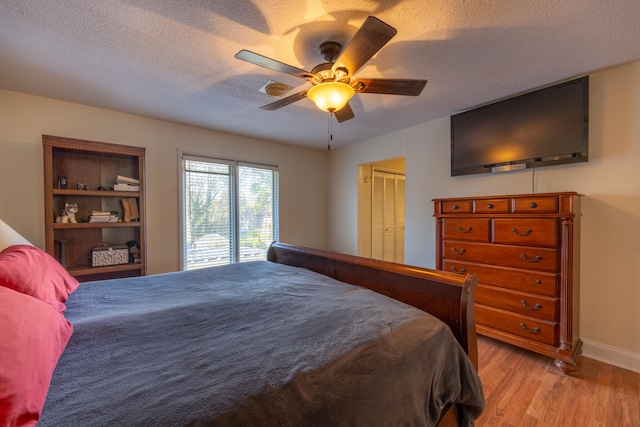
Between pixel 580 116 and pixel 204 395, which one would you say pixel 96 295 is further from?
pixel 580 116

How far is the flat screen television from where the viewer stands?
2217 mm

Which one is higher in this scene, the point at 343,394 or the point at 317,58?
the point at 317,58

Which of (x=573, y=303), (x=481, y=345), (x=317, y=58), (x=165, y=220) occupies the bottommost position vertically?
(x=481, y=345)

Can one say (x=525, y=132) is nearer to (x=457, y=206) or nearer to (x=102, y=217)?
(x=457, y=206)

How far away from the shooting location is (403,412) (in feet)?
3.16

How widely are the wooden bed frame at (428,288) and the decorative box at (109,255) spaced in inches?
90.9

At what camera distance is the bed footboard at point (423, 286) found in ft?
4.27

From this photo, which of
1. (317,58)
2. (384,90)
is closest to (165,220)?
(317,58)

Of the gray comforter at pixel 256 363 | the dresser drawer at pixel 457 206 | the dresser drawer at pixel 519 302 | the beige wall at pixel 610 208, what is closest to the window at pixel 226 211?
the gray comforter at pixel 256 363

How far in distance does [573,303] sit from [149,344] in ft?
9.52

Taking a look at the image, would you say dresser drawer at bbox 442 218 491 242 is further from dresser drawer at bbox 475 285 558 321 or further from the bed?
the bed

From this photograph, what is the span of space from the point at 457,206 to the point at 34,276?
3052mm

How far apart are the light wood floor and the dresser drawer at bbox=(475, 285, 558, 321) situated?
409 millimetres

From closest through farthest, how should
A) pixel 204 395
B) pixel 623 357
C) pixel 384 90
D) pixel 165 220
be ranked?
pixel 204 395 < pixel 384 90 < pixel 623 357 < pixel 165 220
